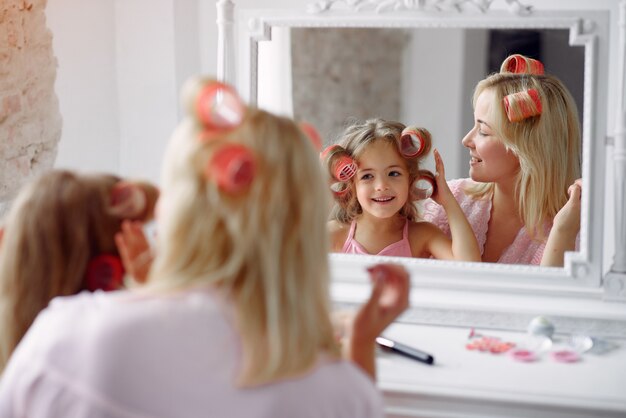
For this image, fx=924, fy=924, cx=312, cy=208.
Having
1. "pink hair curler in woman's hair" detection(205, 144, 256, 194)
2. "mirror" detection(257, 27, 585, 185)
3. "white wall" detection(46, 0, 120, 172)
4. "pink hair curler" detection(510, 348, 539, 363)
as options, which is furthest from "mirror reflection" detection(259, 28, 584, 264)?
"pink hair curler in woman's hair" detection(205, 144, 256, 194)

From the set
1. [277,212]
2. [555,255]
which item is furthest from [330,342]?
→ [555,255]

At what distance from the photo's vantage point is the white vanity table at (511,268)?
1366 mm

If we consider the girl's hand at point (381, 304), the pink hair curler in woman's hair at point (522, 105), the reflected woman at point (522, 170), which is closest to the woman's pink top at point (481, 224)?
the reflected woman at point (522, 170)

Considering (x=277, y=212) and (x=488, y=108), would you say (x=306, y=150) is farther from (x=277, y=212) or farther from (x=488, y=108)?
(x=488, y=108)

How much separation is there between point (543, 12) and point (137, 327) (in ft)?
2.95

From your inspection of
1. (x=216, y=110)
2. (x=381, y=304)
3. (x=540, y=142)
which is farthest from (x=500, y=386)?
(x=216, y=110)

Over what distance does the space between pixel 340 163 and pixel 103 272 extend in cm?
64

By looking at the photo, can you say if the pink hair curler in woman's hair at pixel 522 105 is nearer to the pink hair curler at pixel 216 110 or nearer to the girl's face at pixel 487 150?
the girl's face at pixel 487 150

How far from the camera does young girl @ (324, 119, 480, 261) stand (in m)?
1.62

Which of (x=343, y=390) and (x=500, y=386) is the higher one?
(x=343, y=390)

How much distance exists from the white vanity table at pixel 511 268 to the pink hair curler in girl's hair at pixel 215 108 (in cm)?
51

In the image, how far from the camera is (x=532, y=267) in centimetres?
154

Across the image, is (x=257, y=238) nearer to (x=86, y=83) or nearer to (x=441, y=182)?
(x=441, y=182)

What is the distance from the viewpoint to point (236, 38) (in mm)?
1760
